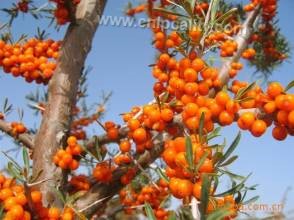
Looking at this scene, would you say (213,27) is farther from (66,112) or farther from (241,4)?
(241,4)

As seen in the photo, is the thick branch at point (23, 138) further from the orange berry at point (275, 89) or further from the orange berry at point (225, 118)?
the orange berry at point (275, 89)

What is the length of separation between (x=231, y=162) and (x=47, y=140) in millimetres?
1517

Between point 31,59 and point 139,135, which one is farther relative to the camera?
point 31,59


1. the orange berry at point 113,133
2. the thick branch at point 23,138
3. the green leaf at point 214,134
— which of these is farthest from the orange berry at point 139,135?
the thick branch at point 23,138

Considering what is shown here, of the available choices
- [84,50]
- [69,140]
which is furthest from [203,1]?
[69,140]

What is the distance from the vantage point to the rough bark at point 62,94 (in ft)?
8.09

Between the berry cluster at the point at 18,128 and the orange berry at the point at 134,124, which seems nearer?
the orange berry at the point at 134,124

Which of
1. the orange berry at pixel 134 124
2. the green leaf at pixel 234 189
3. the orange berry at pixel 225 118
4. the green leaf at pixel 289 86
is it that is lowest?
the green leaf at pixel 234 189

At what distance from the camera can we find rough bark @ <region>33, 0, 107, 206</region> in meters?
2.46

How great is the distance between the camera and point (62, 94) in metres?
2.72

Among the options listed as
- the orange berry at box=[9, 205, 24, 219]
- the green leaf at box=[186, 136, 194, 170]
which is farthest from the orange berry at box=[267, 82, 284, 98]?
the orange berry at box=[9, 205, 24, 219]

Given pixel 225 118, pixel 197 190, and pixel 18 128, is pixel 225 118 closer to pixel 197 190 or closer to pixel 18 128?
pixel 197 190

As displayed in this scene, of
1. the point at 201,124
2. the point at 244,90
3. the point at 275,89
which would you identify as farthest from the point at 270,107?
the point at 201,124

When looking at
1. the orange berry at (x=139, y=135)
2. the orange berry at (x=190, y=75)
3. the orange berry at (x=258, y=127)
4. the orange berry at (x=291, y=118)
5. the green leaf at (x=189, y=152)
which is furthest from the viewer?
the orange berry at (x=139, y=135)
